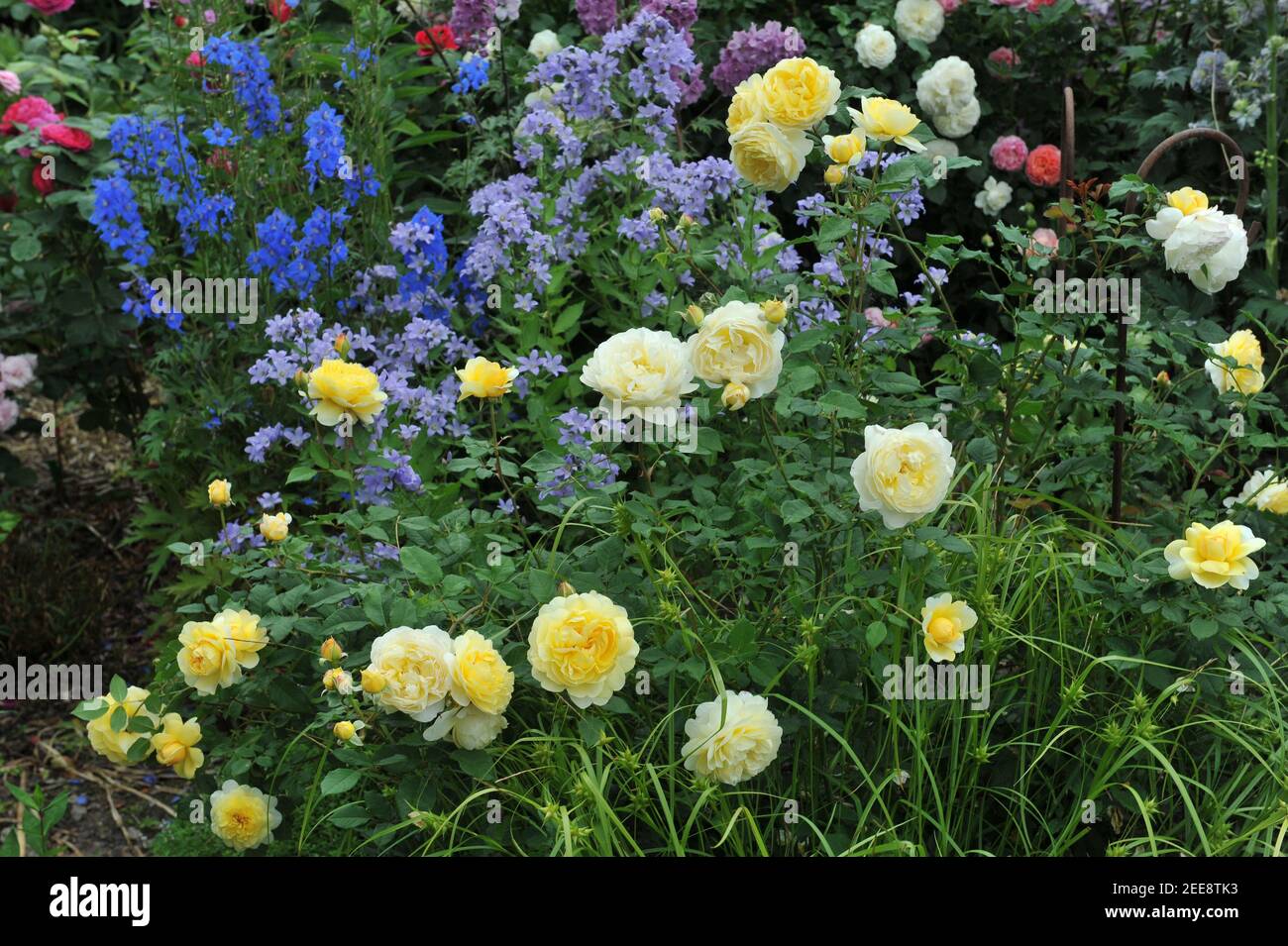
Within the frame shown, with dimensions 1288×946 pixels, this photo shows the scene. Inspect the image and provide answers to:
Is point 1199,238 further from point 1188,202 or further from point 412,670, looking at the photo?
point 412,670

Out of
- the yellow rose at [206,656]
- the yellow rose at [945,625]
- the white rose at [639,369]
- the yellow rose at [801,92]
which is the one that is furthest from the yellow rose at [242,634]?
the yellow rose at [801,92]

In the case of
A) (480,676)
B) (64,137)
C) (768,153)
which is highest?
(64,137)

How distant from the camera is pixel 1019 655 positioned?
275cm

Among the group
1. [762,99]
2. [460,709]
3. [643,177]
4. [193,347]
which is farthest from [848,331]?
[193,347]

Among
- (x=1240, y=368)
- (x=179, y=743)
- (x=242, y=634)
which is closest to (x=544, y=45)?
(x=1240, y=368)

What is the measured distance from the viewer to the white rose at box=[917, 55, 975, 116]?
4.62m

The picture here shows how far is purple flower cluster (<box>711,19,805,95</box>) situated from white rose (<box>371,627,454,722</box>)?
261cm

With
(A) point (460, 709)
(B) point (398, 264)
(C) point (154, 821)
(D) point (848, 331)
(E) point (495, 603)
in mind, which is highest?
(B) point (398, 264)

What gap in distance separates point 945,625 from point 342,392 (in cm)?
113

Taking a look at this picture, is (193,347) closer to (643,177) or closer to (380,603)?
Answer: (643,177)

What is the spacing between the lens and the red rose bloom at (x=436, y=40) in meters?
4.40

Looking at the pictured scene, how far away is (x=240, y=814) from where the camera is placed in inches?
98.3

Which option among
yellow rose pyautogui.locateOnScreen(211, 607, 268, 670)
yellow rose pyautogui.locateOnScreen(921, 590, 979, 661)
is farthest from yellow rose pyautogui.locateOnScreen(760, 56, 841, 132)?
yellow rose pyautogui.locateOnScreen(211, 607, 268, 670)
